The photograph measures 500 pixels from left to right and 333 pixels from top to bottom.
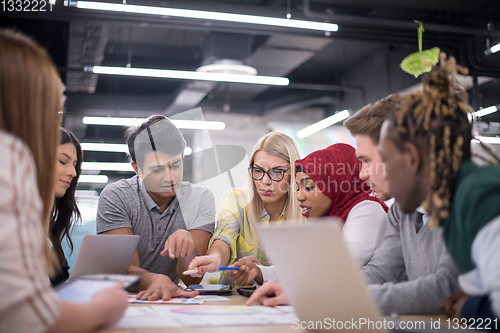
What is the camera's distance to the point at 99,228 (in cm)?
192

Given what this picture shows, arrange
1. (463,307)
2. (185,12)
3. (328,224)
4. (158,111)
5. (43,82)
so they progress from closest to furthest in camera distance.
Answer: (328,224) → (43,82) → (463,307) → (185,12) → (158,111)

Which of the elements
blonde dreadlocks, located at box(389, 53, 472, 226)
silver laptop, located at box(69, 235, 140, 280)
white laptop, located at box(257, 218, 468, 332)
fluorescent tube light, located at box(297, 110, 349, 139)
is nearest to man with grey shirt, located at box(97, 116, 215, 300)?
silver laptop, located at box(69, 235, 140, 280)

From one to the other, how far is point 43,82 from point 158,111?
8.73m

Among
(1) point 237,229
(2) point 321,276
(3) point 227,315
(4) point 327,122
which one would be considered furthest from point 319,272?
(4) point 327,122

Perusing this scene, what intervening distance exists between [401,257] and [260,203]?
36.4 inches

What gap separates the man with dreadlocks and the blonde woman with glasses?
3.28 feet

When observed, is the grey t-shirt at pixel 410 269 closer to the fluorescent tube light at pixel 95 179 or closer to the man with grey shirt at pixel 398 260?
the man with grey shirt at pixel 398 260

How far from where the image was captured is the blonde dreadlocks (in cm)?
96

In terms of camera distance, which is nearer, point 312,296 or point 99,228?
point 312,296

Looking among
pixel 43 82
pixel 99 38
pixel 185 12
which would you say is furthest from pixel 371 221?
pixel 99 38

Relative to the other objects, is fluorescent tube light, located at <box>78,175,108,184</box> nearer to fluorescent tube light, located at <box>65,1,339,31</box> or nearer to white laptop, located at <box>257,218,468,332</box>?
fluorescent tube light, located at <box>65,1,339,31</box>

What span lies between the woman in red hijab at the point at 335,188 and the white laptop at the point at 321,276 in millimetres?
718

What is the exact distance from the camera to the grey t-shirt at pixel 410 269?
3.62 ft

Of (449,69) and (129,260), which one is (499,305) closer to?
(449,69)
